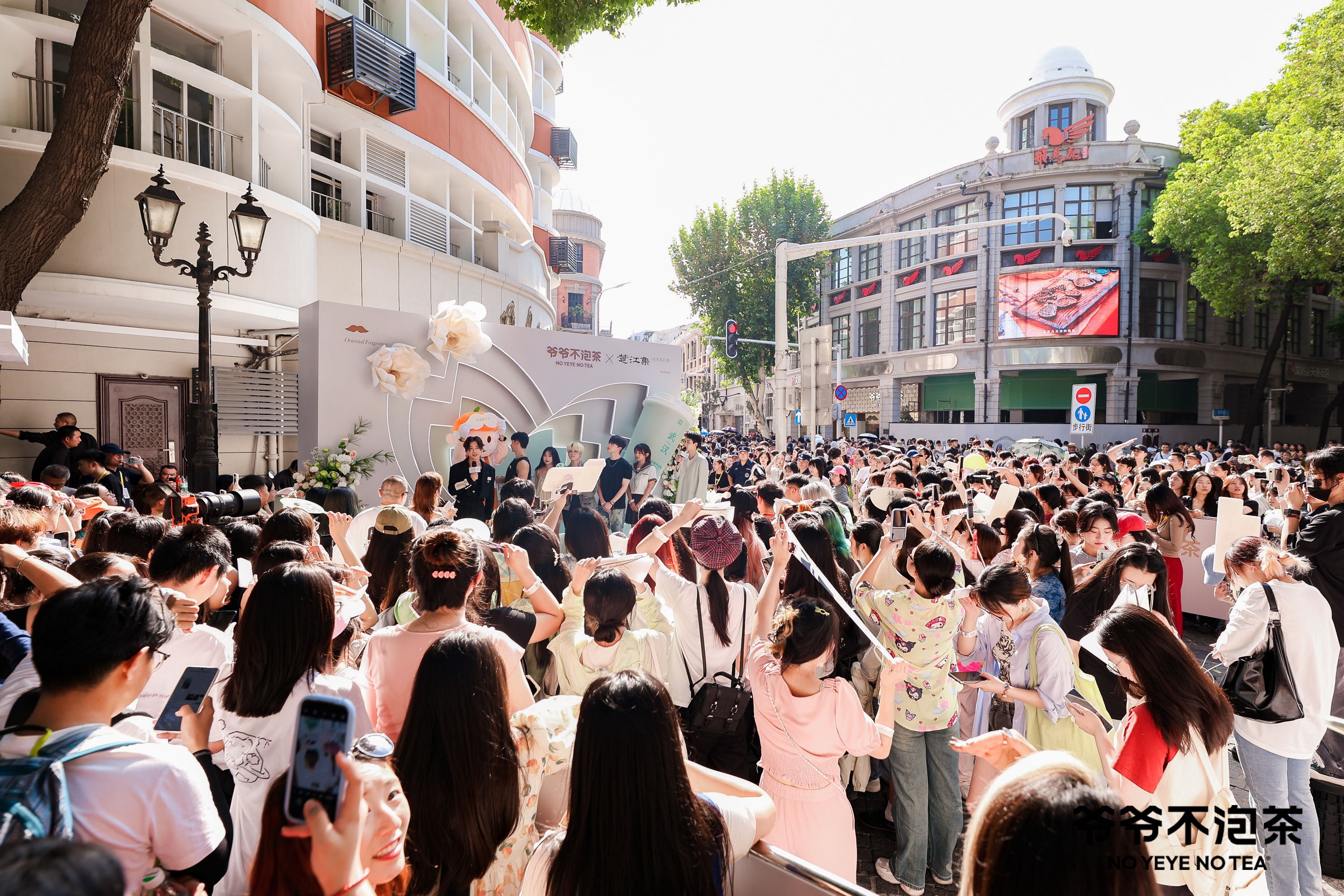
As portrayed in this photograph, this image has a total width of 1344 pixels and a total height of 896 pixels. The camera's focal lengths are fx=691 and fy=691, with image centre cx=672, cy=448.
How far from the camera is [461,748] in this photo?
201cm

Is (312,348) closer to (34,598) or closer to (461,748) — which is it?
(34,598)

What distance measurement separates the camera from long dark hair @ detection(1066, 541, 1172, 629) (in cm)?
380

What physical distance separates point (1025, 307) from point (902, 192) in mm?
9925

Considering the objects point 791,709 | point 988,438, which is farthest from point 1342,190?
point 791,709

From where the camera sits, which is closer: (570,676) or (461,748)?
(461,748)

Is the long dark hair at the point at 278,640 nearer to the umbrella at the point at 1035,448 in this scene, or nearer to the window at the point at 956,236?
the umbrella at the point at 1035,448

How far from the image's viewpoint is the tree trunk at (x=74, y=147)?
6422 millimetres

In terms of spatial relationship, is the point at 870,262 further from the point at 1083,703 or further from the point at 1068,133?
the point at 1083,703

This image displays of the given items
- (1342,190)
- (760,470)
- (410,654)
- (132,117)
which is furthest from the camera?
(1342,190)

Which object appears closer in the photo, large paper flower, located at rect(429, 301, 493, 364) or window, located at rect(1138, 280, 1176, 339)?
large paper flower, located at rect(429, 301, 493, 364)

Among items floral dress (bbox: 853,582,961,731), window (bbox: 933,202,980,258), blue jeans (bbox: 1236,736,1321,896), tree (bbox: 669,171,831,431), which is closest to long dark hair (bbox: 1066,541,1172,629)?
blue jeans (bbox: 1236,736,1321,896)

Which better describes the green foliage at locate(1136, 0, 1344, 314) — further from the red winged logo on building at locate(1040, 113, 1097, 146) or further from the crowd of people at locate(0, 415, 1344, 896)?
the crowd of people at locate(0, 415, 1344, 896)

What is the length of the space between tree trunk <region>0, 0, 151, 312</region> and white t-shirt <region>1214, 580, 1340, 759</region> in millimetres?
9660

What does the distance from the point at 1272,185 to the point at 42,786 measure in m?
23.9
